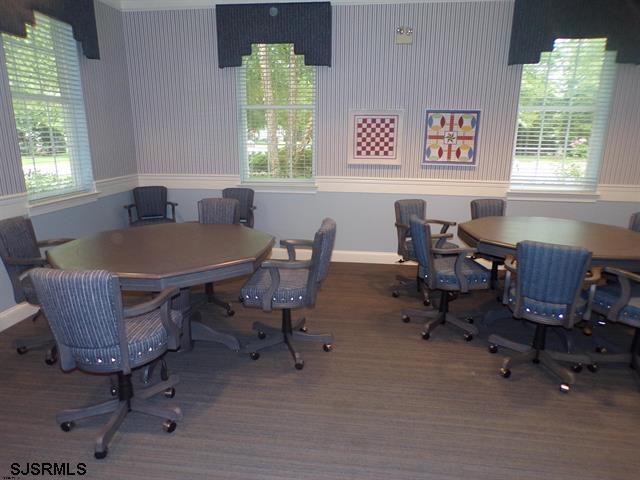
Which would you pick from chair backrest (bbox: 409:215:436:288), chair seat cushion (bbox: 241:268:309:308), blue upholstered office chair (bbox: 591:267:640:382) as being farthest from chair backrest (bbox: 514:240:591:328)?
chair seat cushion (bbox: 241:268:309:308)

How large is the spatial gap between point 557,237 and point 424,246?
43.9 inches

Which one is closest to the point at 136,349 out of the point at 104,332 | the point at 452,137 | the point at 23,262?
the point at 104,332

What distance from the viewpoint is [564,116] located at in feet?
15.9

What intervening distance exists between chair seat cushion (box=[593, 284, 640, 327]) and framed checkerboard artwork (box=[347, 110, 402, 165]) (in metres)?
2.72

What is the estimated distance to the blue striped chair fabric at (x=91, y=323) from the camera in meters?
1.83

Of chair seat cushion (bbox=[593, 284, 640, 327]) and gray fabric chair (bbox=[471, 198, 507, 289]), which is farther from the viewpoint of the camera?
gray fabric chair (bbox=[471, 198, 507, 289])

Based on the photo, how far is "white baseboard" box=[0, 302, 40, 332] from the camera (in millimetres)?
3470

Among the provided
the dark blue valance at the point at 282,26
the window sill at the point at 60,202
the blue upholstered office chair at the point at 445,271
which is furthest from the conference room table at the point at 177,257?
the dark blue valance at the point at 282,26

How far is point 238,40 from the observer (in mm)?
4863

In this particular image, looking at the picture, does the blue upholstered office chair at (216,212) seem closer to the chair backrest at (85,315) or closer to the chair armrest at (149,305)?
the chair armrest at (149,305)

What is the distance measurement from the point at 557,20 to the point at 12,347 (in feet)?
18.9

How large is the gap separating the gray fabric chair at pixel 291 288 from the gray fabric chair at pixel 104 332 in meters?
0.56

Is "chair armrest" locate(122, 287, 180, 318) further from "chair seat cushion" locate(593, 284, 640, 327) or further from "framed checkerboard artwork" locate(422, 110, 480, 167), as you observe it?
"framed checkerboard artwork" locate(422, 110, 480, 167)

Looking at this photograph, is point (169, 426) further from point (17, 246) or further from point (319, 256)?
point (17, 246)
